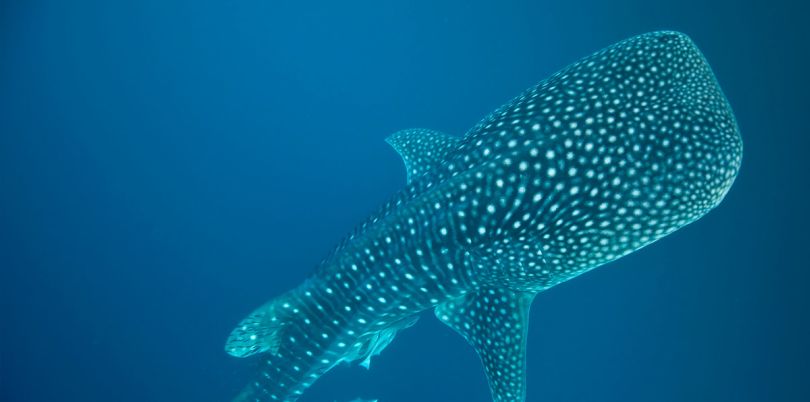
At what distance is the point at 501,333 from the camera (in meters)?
3.54

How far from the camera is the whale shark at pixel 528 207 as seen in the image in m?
2.73

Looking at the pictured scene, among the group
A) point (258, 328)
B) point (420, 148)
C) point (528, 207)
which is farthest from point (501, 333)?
point (258, 328)

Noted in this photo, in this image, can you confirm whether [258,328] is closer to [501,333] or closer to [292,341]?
[292,341]

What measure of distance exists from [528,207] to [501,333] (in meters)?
1.14

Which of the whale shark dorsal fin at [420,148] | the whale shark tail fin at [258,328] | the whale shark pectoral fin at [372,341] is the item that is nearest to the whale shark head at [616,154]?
the whale shark dorsal fin at [420,148]

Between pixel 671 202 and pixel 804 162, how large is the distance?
6201mm

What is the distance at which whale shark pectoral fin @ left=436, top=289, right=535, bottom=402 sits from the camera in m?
3.48

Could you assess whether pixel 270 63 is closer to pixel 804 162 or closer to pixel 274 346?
pixel 274 346

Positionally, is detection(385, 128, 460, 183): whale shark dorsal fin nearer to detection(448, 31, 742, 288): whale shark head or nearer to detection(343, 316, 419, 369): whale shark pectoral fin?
detection(448, 31, 742, 288): whale shark head

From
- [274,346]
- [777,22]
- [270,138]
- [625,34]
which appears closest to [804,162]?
[777,22]

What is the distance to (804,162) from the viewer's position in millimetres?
7031

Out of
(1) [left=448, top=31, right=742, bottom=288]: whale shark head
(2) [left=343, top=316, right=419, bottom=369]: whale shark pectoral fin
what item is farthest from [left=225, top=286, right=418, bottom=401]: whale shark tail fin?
(1) [left=448, top=31, right=742, bottom=288]: whale shark head

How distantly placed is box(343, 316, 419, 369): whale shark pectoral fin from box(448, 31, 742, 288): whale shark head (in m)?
1.50

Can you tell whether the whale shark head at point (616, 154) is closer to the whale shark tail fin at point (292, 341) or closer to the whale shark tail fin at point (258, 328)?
the whale shark tail fin at point (292, 341)
